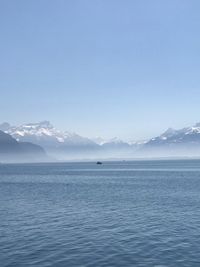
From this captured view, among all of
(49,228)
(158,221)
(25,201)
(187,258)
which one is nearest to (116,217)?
(158,221)

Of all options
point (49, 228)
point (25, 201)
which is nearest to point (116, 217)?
point (49, 228)

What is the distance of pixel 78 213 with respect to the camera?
5875 cm

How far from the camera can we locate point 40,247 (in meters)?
38.0

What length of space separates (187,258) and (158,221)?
17.5 metres

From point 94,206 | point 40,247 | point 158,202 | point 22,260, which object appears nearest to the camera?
point 22,260

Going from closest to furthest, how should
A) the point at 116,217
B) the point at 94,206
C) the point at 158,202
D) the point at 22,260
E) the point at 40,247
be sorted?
the point at 22,260, the point at 40,247, the point at 116,217, the point at 94,206, the point at 158,202

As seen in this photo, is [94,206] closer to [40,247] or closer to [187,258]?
[40,247]

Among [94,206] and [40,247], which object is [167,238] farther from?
[94,206]

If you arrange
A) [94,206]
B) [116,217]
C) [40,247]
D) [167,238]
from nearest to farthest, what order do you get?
[40,247] → [167,238] → [116,217] → [94,206]

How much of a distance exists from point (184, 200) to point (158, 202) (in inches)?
263

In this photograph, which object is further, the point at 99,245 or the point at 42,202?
the point at 42,202

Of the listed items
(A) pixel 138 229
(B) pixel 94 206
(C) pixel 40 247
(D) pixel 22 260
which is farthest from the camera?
(B) pixel 94 206

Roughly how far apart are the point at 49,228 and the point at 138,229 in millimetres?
11752

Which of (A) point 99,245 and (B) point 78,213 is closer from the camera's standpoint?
(A) point 99,245
